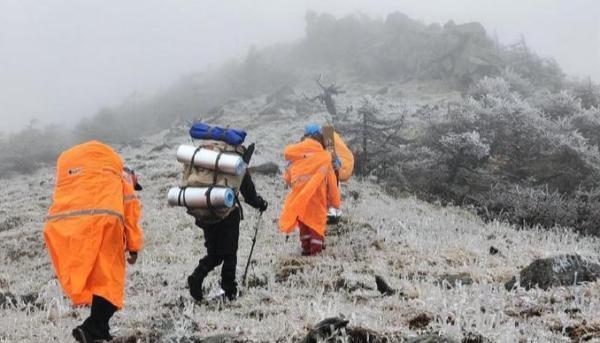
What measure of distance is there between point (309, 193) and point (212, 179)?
8.60ft

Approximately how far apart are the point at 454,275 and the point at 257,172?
10.6 meters

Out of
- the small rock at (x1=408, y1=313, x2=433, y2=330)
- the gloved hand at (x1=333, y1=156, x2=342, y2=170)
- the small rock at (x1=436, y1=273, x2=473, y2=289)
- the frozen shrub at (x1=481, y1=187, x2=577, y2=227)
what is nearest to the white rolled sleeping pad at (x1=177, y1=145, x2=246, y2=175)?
the small rock at (x1=436, y1=273, x2=473, y2=289)

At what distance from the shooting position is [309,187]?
27.9 ft

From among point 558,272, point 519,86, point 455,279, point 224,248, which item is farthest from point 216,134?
point 519,86

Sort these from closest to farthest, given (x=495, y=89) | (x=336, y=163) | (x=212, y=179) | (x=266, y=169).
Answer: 1. (x=212, y=179)
2. (x=336, y=163)
3. (x=266, y=169)
4. (x=495, y=89)

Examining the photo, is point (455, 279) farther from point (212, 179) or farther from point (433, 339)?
point (433, 339)

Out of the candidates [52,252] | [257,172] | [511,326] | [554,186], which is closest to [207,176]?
[52,252]

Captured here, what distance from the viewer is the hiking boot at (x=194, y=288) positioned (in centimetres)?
614

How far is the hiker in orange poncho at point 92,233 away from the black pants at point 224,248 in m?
1.34

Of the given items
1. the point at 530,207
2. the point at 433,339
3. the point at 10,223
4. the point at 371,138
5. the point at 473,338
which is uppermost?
the point at 433,339

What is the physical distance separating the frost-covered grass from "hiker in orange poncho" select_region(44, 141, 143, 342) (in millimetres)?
348

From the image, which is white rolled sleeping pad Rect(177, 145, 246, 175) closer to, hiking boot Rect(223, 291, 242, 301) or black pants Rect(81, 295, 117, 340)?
hiking boot Rect(223, 291, 242, 301)

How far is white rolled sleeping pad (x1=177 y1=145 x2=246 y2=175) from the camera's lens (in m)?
5.89

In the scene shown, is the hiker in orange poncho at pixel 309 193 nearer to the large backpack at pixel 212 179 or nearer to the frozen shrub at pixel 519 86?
the large backpack at pixel 212 179
